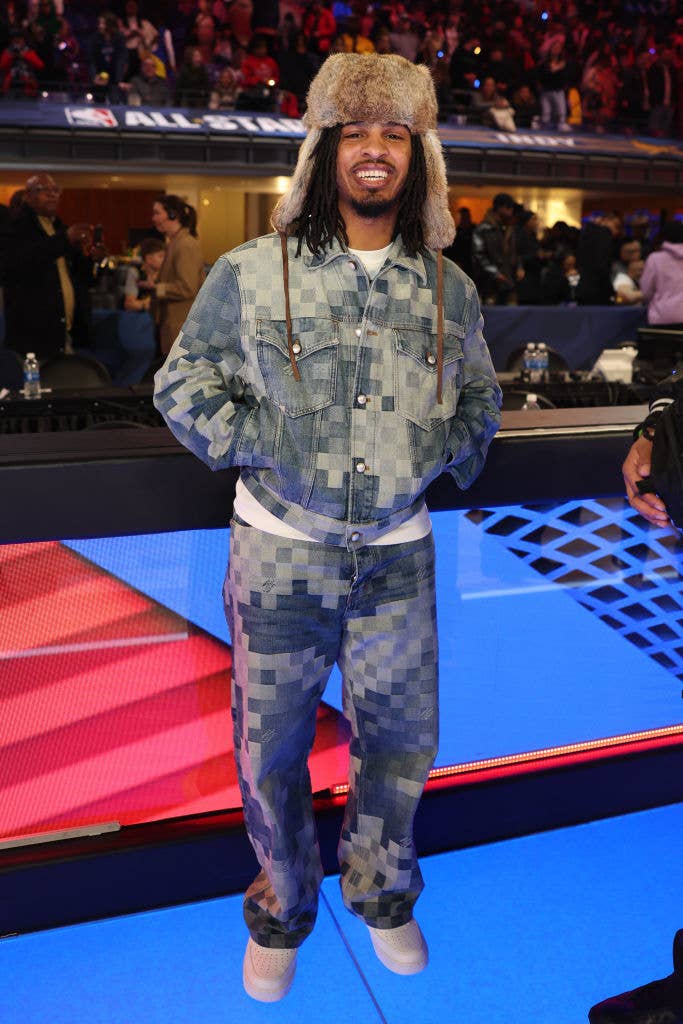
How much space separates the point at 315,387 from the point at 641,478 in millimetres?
521

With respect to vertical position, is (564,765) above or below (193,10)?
below

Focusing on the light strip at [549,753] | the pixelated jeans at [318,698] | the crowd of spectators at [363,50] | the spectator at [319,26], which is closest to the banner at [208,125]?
the crowd of spectators at [363,50]

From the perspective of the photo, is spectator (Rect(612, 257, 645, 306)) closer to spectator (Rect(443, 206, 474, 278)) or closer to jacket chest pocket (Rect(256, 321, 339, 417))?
spectator (Rect(443, 206, 474, 278))

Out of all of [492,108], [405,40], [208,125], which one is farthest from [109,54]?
[492,108]

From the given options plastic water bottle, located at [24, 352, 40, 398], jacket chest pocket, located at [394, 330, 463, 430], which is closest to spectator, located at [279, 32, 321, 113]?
plastic water bottle, located at [24, 352, 40, 398]

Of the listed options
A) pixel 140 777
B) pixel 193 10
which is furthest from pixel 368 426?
pixel 193 10

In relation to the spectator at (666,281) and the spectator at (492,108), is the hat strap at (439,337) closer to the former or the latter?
the spectator at (666,281)

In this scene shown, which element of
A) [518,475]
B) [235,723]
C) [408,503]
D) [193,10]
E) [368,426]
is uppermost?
[193,10]

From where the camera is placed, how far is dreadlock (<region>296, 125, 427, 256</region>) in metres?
1.55

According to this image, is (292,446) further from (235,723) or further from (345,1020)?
(345,1020)

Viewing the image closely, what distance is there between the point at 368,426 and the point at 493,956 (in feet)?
3.35

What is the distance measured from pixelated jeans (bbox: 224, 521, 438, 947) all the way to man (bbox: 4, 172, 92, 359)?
469 centimetres

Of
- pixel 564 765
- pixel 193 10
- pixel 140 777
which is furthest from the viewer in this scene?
pixel 193 10

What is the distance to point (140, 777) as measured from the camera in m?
1.96
